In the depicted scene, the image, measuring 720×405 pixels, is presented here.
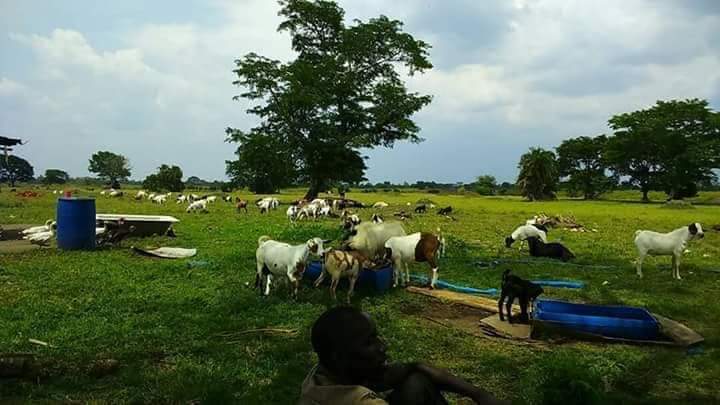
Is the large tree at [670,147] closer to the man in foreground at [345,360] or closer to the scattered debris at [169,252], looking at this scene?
the scattered debris at [169,252]

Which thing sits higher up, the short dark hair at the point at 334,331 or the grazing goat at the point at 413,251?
the short dark hair at the point at 334,331

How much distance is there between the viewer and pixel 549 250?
51.9 feet

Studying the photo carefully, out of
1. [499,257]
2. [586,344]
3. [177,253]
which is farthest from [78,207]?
[586,344]

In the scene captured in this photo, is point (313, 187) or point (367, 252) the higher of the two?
point (313, 187)

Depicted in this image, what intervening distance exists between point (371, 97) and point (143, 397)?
1588 inches

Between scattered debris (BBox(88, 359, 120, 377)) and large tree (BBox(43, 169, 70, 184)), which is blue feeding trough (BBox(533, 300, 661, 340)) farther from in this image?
large tree (BBox(43, 169, 70, 184))

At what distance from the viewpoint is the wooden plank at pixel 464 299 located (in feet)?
30.6

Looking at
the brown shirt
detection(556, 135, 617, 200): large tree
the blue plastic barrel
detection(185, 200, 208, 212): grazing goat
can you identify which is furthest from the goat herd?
detection(556, 135, 617, 200): large tree

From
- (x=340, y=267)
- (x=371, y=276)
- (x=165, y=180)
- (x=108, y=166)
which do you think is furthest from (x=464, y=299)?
(x=108, y=166)

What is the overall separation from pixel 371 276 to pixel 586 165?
2936 inches

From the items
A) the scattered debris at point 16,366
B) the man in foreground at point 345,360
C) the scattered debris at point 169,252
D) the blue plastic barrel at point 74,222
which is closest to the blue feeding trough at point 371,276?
the scattered debris at point 16,366

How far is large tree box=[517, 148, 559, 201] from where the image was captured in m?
65.0

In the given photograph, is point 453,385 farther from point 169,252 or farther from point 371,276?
point 169,252

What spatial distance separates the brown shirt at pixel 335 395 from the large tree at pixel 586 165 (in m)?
74.3
